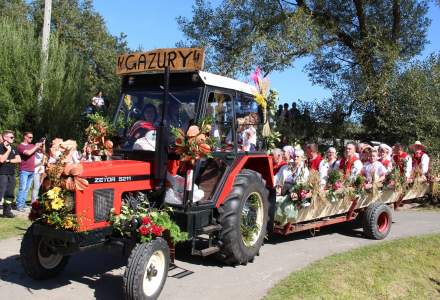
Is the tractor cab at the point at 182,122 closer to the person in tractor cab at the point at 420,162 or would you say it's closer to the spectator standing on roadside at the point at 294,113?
the person in tractor cab at the point at 420,162

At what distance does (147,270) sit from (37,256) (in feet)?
4.23

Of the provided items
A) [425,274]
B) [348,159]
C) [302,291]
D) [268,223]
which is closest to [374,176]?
[348,159]

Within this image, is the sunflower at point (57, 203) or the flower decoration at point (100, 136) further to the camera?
the flower decoration at point (100, 136)

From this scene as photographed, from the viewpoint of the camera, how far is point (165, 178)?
552cm

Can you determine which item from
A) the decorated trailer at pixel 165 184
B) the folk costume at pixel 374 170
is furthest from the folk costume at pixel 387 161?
the decorated trailer at pixel 165 184

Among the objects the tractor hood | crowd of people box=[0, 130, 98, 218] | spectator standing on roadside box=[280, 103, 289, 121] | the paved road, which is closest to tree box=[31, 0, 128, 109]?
spectator standing on roadside box=[280, 103, 289, 121]

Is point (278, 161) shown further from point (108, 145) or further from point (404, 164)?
point (108, 145)

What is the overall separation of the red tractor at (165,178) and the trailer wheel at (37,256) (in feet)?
0.03

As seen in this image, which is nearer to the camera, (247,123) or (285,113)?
(247,123)

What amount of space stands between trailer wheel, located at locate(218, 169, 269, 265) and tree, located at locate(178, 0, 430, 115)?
309 inches

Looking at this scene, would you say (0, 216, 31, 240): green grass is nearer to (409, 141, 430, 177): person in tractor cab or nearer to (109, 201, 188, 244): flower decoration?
(109, 201, 188, 244): flower decoration

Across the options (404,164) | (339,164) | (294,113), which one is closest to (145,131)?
(339,164)

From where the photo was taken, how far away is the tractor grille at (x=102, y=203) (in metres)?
4.97

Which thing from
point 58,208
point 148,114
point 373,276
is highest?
point 148,114
